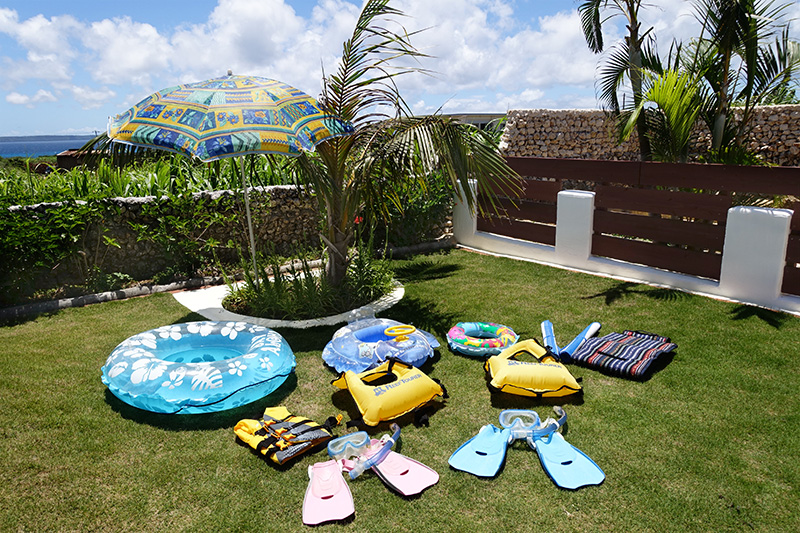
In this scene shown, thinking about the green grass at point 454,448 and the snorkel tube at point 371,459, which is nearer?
the green grass at point 454,448

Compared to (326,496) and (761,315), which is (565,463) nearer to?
(326,496)

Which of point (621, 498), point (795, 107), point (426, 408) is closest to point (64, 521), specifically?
point (426, 408)

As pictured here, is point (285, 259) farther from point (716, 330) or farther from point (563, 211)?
point (716, 330)

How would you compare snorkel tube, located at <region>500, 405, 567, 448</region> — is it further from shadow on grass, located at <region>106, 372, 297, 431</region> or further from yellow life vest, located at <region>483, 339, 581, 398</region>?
shadow on grass, located at <region>106, 372, 297, 431</region>

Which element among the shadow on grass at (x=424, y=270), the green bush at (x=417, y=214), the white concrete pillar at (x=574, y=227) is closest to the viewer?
the white concrete pillar at (x=574, y=227)

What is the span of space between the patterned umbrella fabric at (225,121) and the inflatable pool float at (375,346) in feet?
6.66

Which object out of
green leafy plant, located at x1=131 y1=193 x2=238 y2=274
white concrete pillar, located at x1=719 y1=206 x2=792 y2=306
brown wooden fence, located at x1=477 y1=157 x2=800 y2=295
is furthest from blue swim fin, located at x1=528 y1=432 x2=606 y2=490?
green leafy plant, located at x1=131 y1=193 x2=238 y2=274

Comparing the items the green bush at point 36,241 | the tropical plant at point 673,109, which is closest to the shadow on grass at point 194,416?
the green bush at point 36,241

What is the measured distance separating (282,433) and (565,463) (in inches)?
84.3

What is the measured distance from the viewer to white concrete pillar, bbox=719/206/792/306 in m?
6.94

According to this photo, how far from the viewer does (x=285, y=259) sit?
996 centimetres

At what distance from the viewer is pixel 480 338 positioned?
6.45 m

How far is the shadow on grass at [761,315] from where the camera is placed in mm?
6672

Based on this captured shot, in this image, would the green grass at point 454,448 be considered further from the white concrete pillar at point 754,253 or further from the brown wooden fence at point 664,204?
the brown wooden fence at point 664,204
